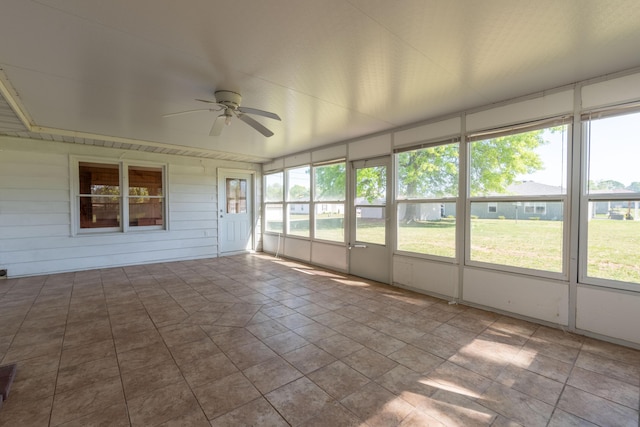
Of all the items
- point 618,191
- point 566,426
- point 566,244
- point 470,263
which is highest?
point 618,191

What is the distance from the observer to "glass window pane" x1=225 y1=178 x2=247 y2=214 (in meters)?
7.37

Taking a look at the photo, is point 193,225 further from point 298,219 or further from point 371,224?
point 371,224

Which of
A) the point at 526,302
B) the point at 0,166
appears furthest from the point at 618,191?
the point at 0,166

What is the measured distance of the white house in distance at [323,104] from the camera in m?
1.94

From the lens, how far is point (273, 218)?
757 centimetres

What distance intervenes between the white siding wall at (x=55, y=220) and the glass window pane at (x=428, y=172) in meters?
5.06

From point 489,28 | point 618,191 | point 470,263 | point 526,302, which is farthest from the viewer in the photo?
point 470,263

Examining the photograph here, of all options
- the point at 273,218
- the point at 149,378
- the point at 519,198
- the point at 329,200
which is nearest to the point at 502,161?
the point at 519,198

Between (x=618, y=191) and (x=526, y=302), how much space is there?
1432 mm

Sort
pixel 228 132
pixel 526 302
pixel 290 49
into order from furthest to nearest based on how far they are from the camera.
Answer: pixel 228 132, pixel 526 302, pixel 290 49

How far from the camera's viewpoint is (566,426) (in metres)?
1.66

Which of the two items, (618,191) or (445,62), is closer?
Result: (445,62)

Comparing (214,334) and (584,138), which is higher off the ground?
(584,138)

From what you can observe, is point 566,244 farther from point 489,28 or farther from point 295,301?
point 295,301
